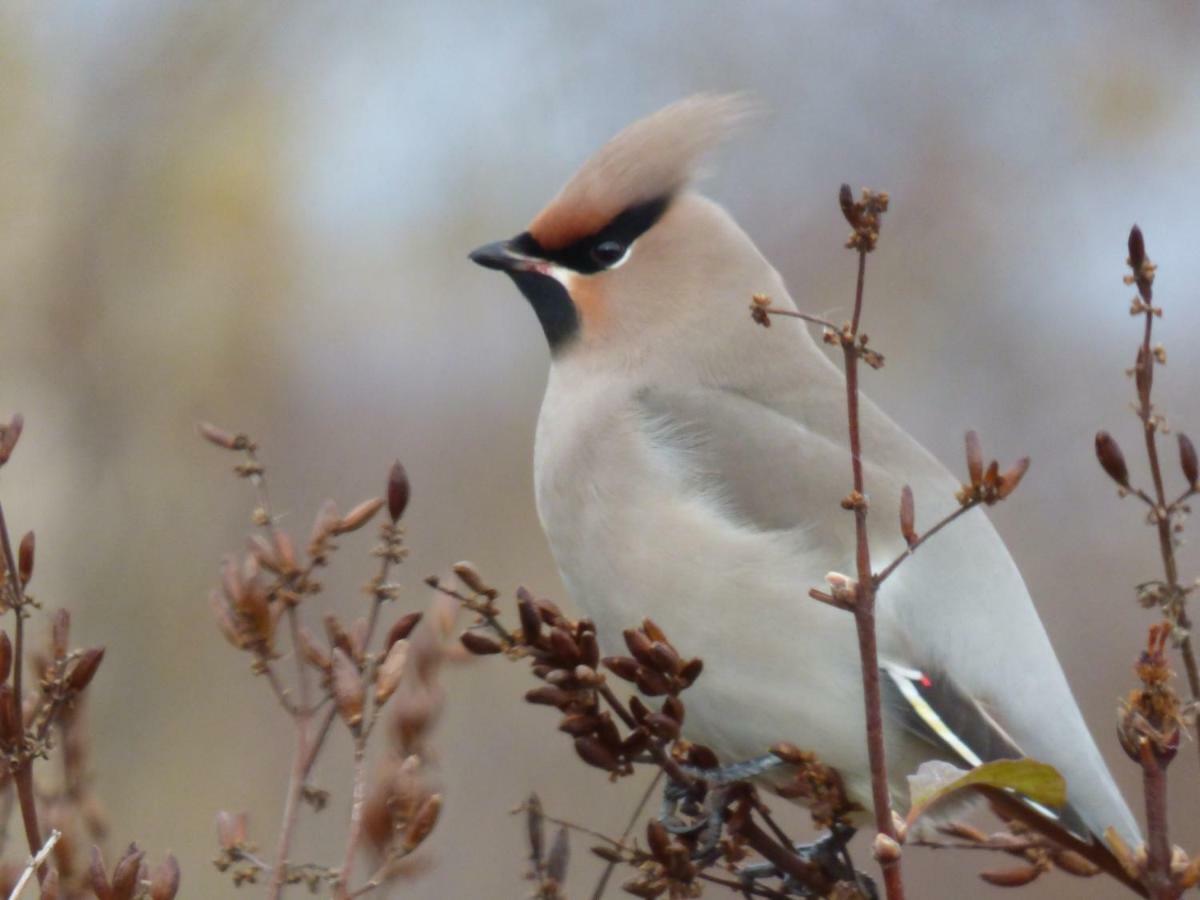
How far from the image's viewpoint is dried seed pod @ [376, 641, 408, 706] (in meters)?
1.65

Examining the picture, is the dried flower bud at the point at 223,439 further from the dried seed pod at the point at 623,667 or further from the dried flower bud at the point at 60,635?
the dried seed pod at the point at 623,667

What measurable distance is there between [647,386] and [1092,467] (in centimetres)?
258

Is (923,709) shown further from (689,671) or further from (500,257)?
(500,257)

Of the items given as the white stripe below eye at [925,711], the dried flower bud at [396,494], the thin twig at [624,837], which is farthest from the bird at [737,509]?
the dried flower bud at [396,494]

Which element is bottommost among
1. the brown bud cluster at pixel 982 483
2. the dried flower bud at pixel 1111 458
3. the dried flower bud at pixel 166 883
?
the dried flower bud at pixel 166 883

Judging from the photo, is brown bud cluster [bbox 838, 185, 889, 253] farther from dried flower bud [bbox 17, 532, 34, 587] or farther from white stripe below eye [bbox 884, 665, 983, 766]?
white stripe below eye [bbox 884, 665, 983, 766]

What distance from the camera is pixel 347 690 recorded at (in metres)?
1.68

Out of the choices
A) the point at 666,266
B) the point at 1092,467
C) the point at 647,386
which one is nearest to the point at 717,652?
the point at 647,386

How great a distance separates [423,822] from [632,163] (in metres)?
1.76

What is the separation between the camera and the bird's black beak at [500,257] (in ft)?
10.4

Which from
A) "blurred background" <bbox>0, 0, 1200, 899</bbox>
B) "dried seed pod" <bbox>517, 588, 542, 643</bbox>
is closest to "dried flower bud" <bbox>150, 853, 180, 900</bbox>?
"dried seed pod" <bbox>517, 588, 542, 643</bbox>

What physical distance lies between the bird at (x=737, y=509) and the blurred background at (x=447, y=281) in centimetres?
193

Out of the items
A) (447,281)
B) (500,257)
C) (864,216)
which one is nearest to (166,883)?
(864,216)

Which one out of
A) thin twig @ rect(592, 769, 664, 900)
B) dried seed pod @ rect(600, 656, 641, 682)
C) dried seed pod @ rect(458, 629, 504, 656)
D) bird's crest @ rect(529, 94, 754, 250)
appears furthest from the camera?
bird's crest @ rect(529, 94, 754, 250)
